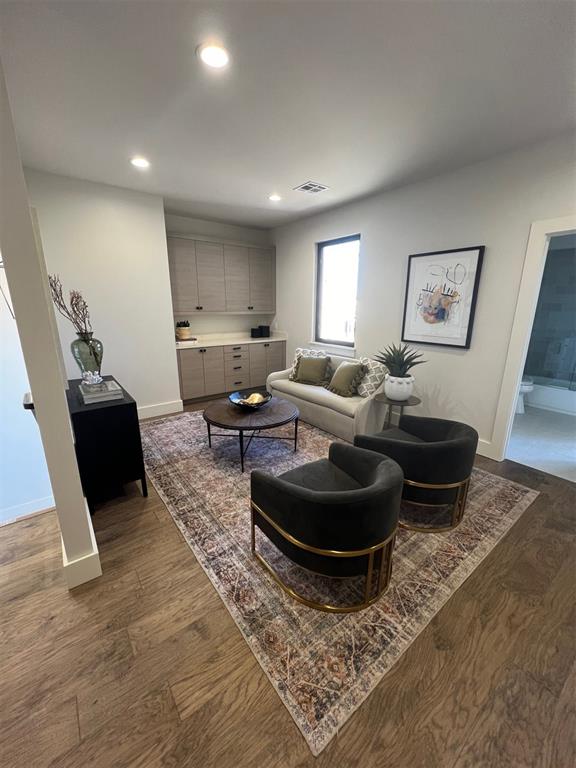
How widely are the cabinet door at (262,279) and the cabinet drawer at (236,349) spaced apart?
790mm

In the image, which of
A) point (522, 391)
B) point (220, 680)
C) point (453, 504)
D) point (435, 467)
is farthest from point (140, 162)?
point (522, 391)

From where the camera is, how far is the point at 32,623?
4.72ft

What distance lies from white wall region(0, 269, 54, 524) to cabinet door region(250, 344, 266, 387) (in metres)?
2.86

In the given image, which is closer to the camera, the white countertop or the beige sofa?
the beige sofa

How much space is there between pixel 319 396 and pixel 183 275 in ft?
8.81

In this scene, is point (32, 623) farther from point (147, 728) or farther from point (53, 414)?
point (53, 414)

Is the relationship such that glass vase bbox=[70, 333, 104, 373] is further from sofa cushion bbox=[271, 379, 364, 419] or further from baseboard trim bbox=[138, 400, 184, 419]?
sofa cushion bbox=[271, 379, 364, 419]

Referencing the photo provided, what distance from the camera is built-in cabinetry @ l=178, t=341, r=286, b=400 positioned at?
4.30 metres

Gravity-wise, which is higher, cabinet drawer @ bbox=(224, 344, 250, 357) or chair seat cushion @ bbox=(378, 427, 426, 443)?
cabinet drawer @ bbox=(224, 344, 250, 357)

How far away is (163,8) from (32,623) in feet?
9.34

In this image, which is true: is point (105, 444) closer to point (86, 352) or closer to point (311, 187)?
point (86, 352)

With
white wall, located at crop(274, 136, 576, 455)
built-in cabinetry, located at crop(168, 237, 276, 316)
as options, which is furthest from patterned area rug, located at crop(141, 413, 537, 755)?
built-in cabinetry, located at crop(168, 237, 276, 316)

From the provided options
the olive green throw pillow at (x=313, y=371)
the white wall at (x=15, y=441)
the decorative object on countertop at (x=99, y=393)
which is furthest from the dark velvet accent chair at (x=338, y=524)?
the white wall at (x=15, y=441)

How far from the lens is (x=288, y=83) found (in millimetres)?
1701
